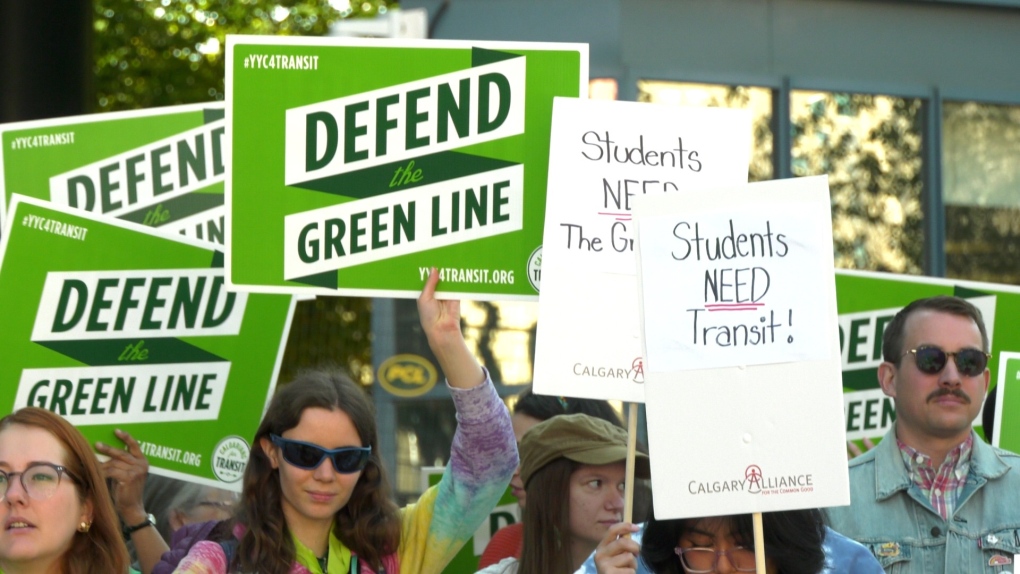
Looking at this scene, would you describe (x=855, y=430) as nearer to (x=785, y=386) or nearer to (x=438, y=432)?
(x=785, y=386)

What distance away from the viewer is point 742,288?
11.8 feet

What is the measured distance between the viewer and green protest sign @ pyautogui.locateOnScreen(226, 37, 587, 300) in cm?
440

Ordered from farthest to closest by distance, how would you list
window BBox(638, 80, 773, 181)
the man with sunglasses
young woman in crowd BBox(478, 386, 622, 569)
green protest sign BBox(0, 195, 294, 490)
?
window BBox(638, 80, 773, 181) < young woman in crowd BBox(478, 386, 622, 569) < green protest sign BBox(0, 195, 294, 490) < the man with sunglasses

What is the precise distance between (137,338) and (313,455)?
1.48 m

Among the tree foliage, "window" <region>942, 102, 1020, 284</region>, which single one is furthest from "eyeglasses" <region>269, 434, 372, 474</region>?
the tree foliage

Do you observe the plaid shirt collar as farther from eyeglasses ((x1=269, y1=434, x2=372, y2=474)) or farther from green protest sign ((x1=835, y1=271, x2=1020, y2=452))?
eyeglasses ((x1=269, y1=434, x2=372, y2=474))

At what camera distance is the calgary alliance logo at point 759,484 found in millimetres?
3482

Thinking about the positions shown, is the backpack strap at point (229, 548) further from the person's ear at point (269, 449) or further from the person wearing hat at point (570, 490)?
the person wearing hat at point (570, 490)

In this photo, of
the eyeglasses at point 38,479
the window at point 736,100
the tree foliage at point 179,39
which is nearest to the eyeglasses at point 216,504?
the eyeglasses at point 38,479

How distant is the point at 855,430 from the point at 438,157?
2.37 m

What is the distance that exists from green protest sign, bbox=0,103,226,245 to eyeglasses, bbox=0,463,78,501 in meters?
2.11

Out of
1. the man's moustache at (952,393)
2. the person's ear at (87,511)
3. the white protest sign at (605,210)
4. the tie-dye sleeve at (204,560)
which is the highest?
the white protest sign at (605,210)

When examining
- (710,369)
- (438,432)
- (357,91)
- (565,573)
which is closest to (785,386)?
(710,369)

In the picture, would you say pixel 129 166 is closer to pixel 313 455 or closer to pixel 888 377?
pixel 313 455
